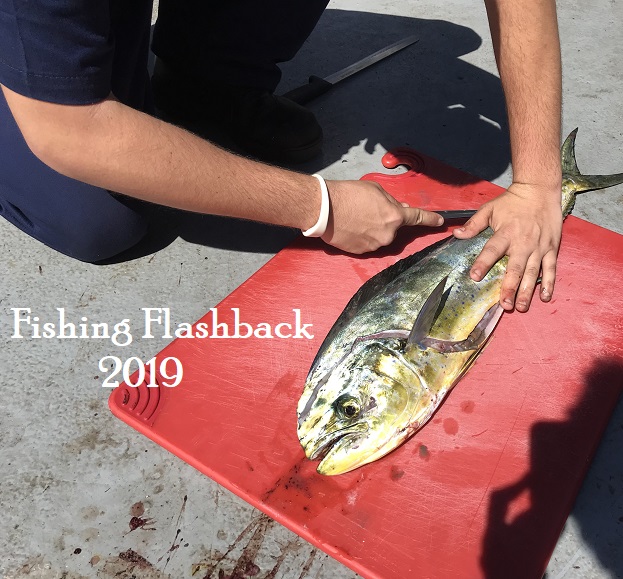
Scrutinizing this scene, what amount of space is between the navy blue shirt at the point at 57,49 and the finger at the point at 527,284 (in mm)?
1443

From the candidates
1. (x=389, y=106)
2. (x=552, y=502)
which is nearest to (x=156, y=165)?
(x=552, y=502)

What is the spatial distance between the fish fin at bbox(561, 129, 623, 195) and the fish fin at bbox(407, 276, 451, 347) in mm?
1033

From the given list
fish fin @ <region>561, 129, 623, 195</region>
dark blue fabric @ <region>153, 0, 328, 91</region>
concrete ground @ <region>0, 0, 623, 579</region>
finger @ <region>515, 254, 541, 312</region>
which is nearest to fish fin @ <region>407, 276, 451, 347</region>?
finger @ <region>515, 254, 541, 312</region>

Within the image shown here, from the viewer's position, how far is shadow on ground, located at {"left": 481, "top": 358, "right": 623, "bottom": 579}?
1.67m

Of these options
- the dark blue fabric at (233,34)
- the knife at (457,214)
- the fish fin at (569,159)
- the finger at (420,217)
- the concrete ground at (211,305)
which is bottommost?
the concrete ground at (211,305)

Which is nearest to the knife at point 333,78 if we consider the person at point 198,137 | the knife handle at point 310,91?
the knife handle at point 310,91

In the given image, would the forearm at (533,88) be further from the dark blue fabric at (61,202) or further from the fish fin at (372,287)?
the dark blue fabric at (61,202)

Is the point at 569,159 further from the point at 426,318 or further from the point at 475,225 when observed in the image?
the point at 426,318

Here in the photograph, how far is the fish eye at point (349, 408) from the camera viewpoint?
1.81 meters

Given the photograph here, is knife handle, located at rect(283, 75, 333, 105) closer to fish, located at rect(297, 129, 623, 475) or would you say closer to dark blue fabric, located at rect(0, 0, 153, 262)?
dark blue fabric, located at rect(0, 0, 153, 262)

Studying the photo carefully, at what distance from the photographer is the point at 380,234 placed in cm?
235

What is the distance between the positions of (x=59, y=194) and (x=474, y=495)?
1.78 m

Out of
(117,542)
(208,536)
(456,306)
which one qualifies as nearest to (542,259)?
(456,306)

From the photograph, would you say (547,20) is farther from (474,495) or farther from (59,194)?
(59,194)
